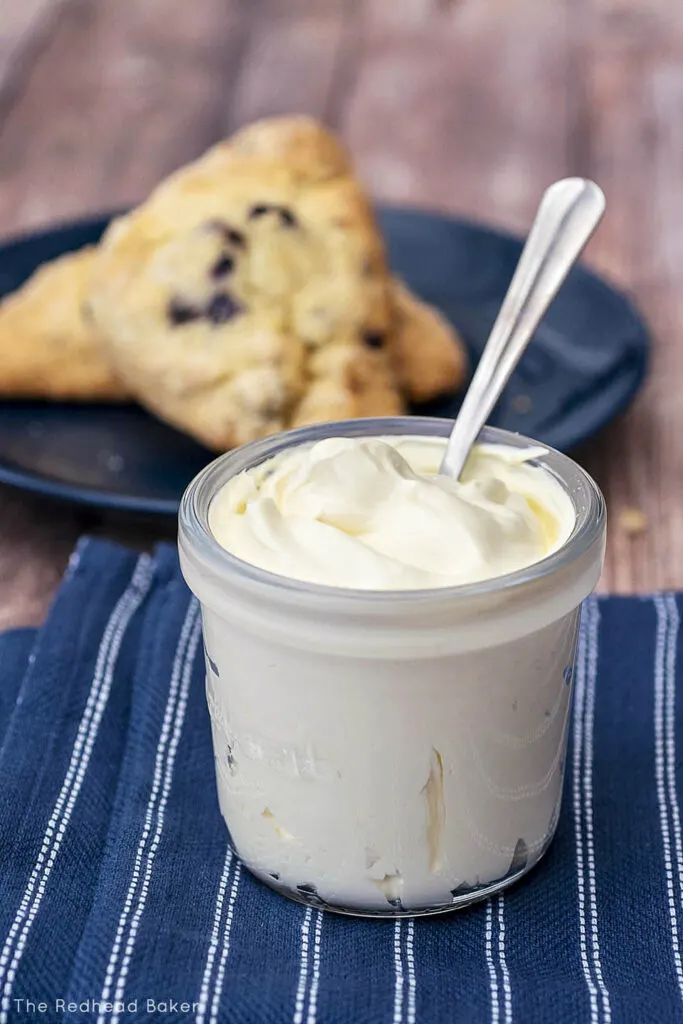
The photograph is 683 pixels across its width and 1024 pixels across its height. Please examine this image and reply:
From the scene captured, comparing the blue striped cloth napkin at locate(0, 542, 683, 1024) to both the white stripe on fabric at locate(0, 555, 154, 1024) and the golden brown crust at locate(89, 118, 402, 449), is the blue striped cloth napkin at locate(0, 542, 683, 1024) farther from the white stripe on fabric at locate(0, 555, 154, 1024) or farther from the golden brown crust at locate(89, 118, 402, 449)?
the golden brown crust at locate(89, 118, 402, 449)

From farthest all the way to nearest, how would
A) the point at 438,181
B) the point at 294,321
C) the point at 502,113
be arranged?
1. the point at 502,113
2. the point at 438,181
3. the point at 294,321

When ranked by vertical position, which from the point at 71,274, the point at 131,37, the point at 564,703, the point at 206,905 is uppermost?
the point at 564,703

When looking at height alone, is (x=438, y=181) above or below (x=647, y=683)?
below

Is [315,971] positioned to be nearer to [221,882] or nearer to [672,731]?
[221,882]

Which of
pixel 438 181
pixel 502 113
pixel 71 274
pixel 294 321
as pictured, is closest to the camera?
pixel 294 321

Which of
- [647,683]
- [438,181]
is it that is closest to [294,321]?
[647,683]

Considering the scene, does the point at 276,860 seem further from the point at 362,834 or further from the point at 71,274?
the point at 71,274

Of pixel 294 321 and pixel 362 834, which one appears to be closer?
pixel 362 834

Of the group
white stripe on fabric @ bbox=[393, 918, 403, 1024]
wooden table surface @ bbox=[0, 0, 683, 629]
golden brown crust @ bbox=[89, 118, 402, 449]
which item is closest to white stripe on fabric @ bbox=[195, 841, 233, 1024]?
white stripe on fabric @ bbox=[393, 918, 403, 1024]

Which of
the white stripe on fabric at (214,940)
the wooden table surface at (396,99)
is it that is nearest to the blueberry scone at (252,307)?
the wooden table surface at (396,99)
